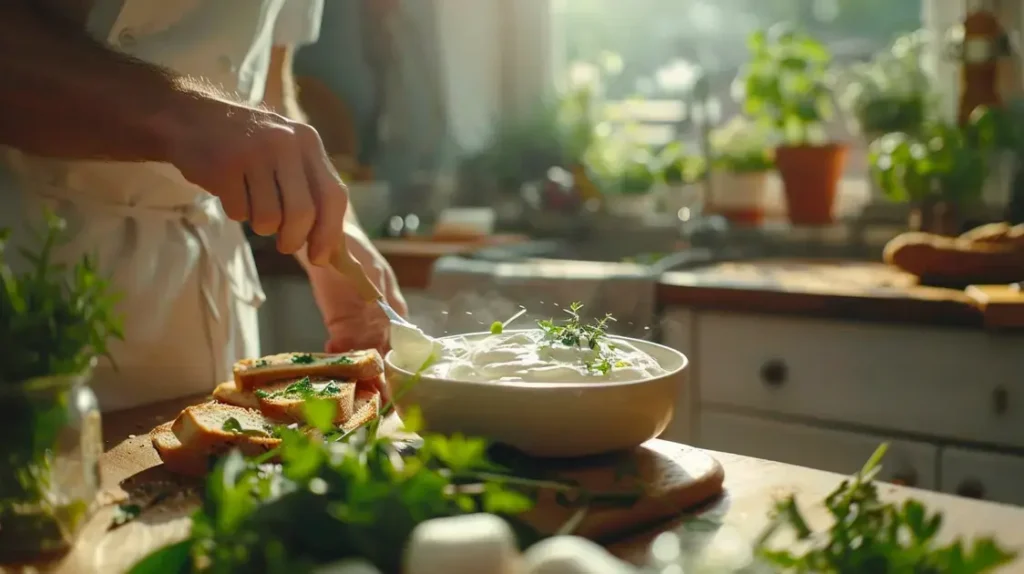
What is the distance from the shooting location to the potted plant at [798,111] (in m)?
2.31

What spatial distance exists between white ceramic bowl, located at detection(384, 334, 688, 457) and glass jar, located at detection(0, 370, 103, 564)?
0.22 meters

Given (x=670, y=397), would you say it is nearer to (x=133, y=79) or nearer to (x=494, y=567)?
(x=494, y=567)

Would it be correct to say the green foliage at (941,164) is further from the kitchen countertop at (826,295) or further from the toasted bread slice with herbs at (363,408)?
the toasted bread slice with herbs at (363,408)

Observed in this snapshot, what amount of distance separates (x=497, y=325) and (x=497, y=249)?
1.38 meters

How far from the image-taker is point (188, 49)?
47.0 inches

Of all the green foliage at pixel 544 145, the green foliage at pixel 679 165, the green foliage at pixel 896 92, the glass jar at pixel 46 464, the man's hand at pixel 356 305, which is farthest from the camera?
the green foliage at pixel 544 145

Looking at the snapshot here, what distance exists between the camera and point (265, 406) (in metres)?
0.85

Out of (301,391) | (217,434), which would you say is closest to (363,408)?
(301,391)

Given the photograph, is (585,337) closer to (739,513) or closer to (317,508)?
(739,513)

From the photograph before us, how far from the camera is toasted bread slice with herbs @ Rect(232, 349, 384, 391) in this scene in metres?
0.94

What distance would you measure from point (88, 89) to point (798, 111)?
6.01 ft

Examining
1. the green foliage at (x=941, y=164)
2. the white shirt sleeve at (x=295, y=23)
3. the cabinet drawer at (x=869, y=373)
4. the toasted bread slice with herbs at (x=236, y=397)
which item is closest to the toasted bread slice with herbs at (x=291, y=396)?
the toasted bread slice with herbs at (x=236, y=397)

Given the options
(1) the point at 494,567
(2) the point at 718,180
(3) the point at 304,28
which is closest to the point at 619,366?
(1) the point at 494,567

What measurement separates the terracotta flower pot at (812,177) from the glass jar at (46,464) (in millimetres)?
1980
